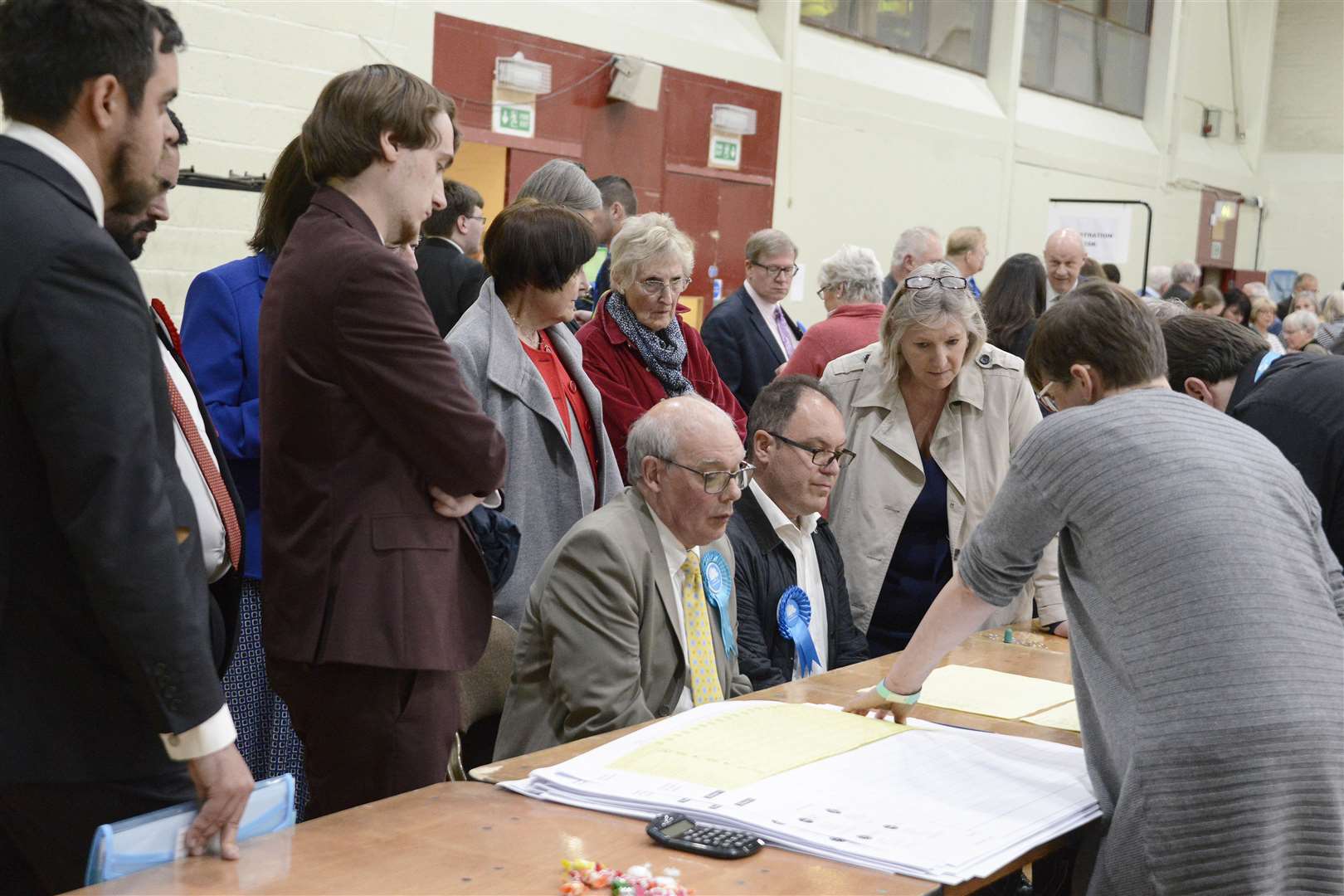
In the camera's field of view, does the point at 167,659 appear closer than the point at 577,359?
Yes

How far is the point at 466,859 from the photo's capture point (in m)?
1.67

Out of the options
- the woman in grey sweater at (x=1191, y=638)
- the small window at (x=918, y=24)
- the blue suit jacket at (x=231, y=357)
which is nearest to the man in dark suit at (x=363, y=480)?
the blue suit jacket at (x=231, y=357)

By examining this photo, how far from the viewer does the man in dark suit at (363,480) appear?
2039 mm

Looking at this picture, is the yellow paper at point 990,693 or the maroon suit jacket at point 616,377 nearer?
the yellow paper at point 990,693

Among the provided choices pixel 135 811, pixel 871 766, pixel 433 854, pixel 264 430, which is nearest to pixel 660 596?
pixel 871 766

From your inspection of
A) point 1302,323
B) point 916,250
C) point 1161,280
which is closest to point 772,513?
point 916,250

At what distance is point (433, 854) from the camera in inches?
66.0

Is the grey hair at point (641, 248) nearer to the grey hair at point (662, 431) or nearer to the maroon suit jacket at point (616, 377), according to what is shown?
the maroon suit jacket at point (616, 377)

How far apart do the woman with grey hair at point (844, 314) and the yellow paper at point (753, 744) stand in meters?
1.95

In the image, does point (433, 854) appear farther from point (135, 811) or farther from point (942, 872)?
point (942, 872)

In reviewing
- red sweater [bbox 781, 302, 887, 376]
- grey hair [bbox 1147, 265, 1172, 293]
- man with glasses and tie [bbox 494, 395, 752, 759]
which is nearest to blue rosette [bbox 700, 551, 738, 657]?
man with glasses and tie [bbox 494, 395, 752, 759]

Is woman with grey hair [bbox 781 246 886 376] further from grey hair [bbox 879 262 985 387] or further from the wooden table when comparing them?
the wooden table

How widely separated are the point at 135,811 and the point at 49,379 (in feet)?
1.70

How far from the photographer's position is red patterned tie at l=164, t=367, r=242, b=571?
184 centimetres
